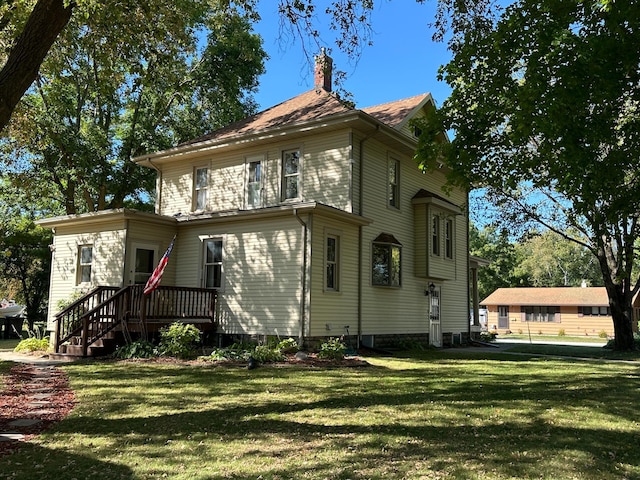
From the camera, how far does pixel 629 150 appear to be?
997cm

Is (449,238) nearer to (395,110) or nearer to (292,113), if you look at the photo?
(395,110)

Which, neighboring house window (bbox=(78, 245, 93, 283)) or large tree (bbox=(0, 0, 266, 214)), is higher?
large tree (bbox=(0, 0, 266, 214))

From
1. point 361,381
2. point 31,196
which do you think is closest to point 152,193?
point 31,196

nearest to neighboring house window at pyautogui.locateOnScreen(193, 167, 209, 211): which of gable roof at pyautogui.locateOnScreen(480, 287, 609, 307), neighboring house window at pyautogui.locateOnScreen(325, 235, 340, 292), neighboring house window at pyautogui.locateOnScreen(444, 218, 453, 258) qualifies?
neighboring house window at pyautogui.locateOnScreen(325, 235, 340, 292)

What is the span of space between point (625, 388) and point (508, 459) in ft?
19.0

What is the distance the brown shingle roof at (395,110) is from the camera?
1792 cm

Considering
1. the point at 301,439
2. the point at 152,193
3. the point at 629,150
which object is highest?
the point at 152,193

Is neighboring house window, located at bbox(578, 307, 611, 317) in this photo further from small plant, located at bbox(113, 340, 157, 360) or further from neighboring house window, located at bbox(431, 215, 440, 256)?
small plant, located at bbox(113, 340, 157, 360)

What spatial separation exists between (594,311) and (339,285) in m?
35.3

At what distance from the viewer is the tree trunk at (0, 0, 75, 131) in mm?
6848

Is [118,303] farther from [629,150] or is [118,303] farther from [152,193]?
[152,193]

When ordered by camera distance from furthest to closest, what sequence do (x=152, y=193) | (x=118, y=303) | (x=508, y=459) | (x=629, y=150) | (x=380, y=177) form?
(x=152, y=193) < (x=380, y=177) < (x=118, y=303) < (x=629, y=150) < (x=508, y=459)

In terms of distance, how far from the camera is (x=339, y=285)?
15.1m

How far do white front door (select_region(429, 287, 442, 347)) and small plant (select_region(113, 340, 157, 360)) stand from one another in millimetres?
10103
